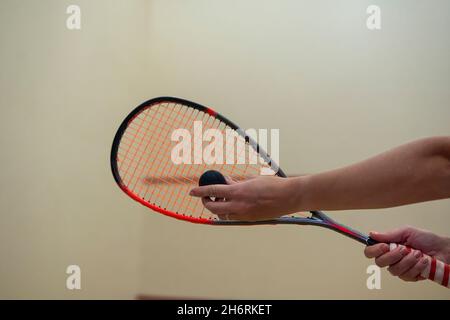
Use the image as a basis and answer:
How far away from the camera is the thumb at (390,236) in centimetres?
88

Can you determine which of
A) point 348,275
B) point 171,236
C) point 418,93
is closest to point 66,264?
point 171,236

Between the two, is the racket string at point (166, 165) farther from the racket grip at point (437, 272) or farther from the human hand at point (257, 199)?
the human hand at point (257, 199)

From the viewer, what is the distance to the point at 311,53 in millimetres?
1791

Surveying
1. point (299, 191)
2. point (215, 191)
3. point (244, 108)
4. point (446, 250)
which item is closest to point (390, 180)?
point (299, 191)

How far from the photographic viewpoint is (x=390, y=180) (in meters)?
0.47

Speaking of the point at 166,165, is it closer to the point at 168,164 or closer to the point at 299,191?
the point at 168,164

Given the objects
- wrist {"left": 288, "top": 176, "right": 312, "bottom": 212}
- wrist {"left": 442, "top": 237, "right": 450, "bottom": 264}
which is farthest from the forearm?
wrist {"left": 442, "top": 237, "right": 450, "bottom": 264}

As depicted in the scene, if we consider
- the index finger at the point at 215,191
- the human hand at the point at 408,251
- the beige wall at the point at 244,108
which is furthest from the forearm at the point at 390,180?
the beige wall at the point at 244,108

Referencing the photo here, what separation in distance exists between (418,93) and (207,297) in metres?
1.17

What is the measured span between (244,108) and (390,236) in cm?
103

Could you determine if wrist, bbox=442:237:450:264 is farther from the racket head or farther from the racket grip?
the racket head

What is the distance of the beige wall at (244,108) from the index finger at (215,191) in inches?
36.9

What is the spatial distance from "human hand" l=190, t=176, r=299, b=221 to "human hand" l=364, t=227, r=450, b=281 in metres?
0.34
